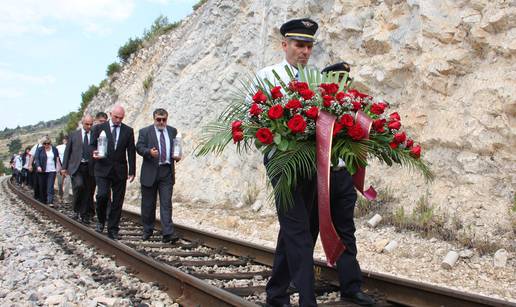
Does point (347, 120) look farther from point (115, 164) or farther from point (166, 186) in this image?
point (115, 164)

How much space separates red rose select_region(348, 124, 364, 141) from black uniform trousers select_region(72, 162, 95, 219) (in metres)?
8.50

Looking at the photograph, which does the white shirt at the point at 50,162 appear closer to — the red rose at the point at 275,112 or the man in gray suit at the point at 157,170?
the man in gray suit at the point at 157,170

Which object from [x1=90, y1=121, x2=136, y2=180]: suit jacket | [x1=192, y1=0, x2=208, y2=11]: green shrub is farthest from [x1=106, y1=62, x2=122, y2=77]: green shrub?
[x1=90, y1=121, x2=136, y2=180]: suit jacket

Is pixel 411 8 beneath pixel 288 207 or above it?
above

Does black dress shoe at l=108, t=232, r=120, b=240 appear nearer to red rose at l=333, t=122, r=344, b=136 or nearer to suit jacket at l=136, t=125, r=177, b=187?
suit jacket at l=136, t=125, r=177, b=187

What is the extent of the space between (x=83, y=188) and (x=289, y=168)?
8.42m

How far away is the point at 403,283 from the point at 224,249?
318 cm

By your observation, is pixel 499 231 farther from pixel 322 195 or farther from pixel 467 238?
pixel 322 195

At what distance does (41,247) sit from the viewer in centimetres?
775

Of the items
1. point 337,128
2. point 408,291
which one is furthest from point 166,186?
point 337,128

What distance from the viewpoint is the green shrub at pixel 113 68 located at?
29.3 meters

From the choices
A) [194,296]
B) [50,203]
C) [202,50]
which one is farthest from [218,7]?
[194,296]

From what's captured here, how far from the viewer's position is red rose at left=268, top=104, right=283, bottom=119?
144 inches

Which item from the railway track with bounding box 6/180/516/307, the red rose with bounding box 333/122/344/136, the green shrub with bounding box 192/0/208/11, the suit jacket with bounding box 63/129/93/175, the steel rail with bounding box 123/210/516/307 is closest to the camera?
the red rose with bounding box 333/122/344/136
